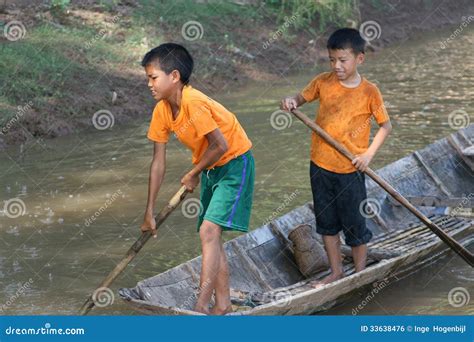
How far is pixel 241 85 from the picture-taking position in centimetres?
1388

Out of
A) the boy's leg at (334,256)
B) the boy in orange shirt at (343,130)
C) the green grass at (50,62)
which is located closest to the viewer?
the boy in orange shirt at (343,130)

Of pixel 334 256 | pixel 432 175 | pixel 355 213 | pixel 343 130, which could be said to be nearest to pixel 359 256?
pixel 334 256

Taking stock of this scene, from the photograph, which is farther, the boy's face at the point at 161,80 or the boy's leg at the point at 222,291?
the boy's leg at the point at 222,291

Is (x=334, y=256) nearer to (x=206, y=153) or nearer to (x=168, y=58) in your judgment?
(x=206, y=153)

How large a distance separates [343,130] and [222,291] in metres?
1.15

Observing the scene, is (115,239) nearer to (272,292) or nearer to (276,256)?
(276,256)

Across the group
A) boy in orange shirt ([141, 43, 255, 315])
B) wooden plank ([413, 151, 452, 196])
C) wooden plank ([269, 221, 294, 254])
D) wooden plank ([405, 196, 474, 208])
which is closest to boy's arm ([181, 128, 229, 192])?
boy in orange shirt ([141, 43, 255, 315])

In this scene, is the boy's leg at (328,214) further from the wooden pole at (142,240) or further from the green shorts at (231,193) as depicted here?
the wooden pole at (142,240)

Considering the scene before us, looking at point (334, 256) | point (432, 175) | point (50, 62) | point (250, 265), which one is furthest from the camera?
point (50, 62)

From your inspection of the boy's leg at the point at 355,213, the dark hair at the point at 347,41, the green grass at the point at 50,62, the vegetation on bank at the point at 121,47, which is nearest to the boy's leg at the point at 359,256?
the boy's leg at the point at 355,213

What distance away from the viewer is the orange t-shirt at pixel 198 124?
15.9 feet

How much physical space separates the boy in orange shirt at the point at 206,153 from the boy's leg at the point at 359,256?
1064mm

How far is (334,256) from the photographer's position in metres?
5.90

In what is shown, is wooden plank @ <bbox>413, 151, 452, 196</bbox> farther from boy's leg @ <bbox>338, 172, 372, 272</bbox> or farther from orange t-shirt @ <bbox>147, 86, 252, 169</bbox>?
orange t-shirt @ <bbox>147, 86, 252, 169</bbox>
